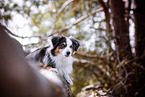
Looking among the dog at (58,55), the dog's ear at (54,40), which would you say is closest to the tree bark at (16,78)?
the dog at (58,55)

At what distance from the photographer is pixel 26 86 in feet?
1.72

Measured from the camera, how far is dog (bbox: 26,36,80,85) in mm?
2281

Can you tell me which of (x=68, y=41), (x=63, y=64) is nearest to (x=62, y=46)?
(x=68, y=41)

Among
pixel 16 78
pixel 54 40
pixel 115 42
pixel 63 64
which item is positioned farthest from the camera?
pixel 115 42

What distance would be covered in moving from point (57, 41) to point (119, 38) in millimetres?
2147

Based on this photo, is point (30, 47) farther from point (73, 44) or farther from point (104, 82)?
point (104, 82)

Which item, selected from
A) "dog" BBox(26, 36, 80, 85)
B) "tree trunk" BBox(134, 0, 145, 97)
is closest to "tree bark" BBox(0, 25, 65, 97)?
"dog" BBox(26, 36, 80, 85)

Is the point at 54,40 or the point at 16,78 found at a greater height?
the point at 54,40

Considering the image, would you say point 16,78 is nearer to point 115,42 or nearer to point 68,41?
point 68,41

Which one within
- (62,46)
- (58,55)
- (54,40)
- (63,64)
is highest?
(54,40)

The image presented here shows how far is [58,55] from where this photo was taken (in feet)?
8.12

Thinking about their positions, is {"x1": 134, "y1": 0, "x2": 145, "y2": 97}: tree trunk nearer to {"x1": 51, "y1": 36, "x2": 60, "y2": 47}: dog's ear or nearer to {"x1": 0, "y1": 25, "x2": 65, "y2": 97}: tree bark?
{"x1": 51, "y1": 36, "x2": 60, "y2": 47}: dog's ear

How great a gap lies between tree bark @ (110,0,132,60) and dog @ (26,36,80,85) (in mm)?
1758

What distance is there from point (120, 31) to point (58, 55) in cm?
220
